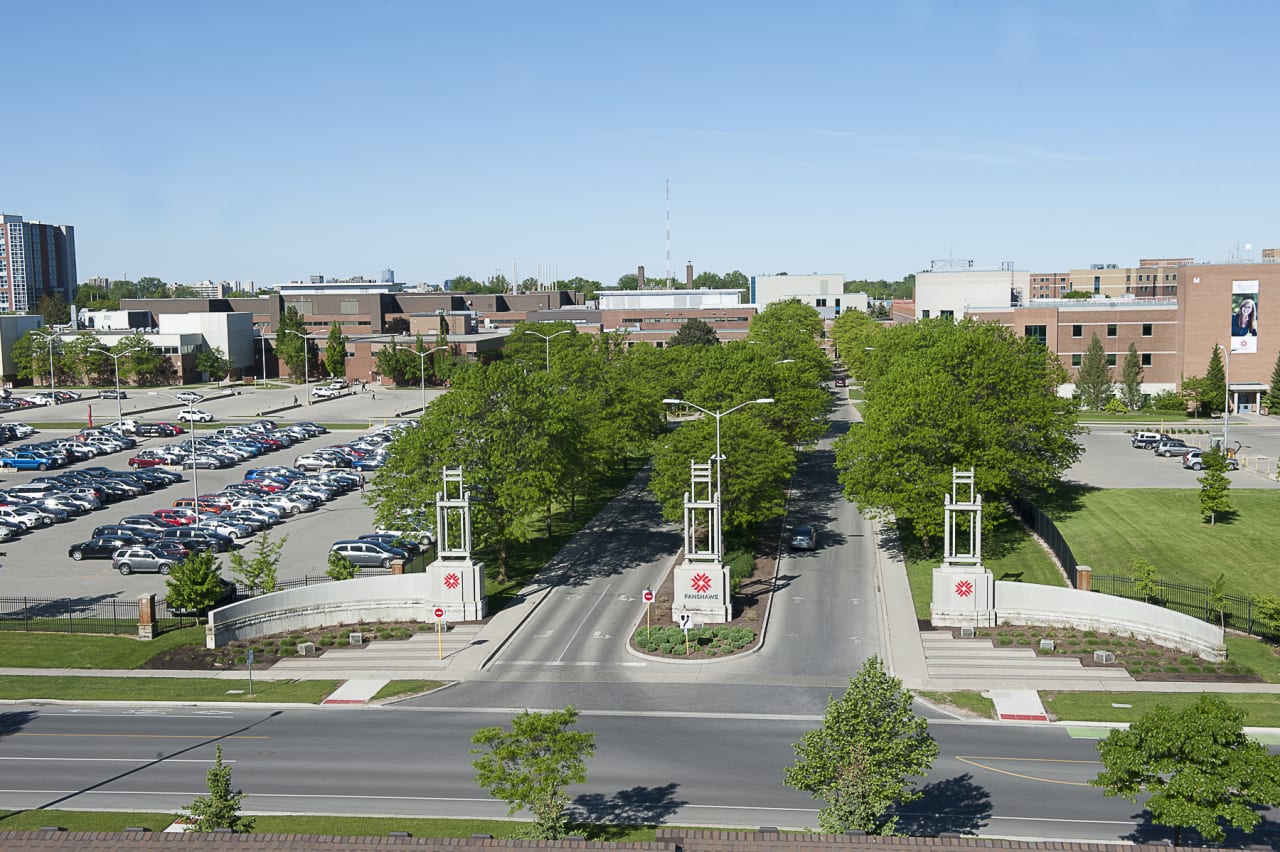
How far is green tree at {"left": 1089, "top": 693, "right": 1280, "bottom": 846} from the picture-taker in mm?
21000

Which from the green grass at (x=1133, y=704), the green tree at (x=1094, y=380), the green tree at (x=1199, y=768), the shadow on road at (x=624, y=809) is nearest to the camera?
the green tree at (x=1199, y=768)

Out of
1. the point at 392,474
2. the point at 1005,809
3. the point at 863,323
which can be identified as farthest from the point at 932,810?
the point at 863,323

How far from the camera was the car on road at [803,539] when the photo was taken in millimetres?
58500

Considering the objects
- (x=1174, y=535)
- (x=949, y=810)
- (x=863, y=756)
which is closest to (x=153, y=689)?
(x=949, y=810)

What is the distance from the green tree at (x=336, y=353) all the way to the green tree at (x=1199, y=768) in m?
146

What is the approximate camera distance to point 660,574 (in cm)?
5416

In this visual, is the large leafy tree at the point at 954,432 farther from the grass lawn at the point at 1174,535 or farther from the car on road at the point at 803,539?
the car on road at the point at 803,539

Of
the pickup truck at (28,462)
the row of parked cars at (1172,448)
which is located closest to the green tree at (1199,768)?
the row of parked cars at (1172,448)

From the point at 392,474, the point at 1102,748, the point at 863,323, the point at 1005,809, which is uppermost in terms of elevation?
the point at 863,323

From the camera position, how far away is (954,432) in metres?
53.8

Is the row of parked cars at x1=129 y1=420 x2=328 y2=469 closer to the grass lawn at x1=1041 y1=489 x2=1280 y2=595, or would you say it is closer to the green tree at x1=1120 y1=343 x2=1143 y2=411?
the grass lawn at x1=1041 y1=489 x2=1280 y2=595

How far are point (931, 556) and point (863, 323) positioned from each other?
10223cm

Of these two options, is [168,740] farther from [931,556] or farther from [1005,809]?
[931,556]

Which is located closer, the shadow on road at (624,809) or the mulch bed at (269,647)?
the shadow on road at (624,809)
